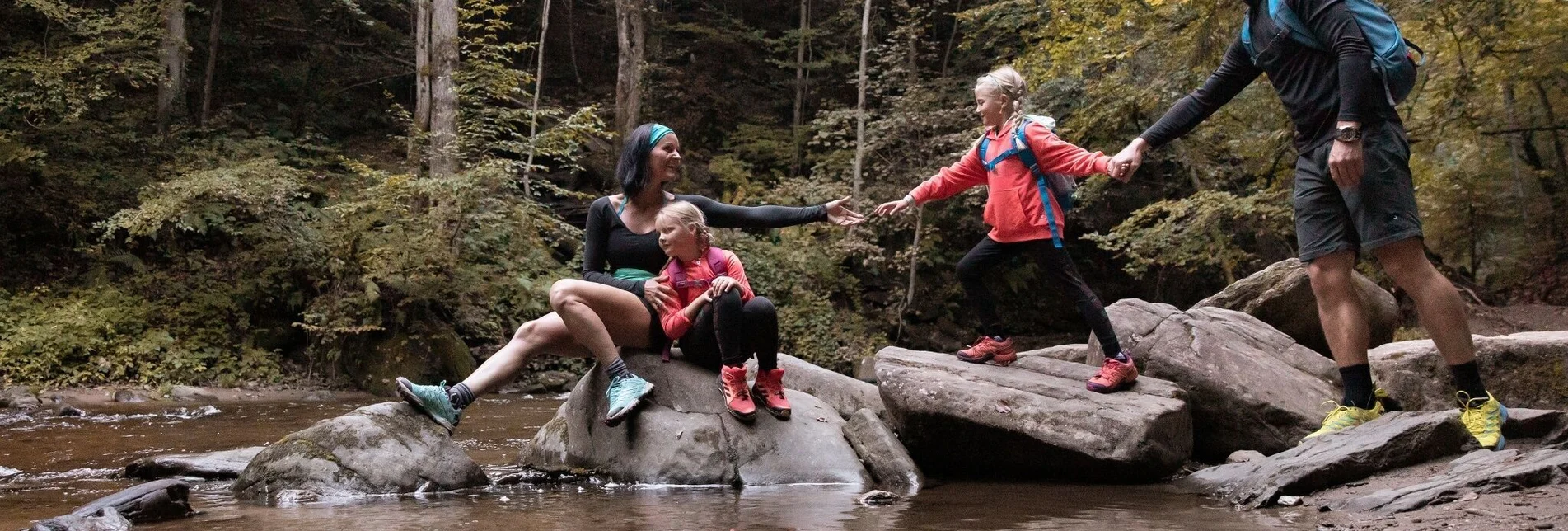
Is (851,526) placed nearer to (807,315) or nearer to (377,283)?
(377,283)

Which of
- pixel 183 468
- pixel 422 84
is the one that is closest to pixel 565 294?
pixel 183 468

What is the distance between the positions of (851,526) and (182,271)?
42.1 ft

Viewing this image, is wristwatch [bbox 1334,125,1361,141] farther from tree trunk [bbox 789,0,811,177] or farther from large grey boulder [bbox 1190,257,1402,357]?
tree trunk [bbox 789,0,811,177]

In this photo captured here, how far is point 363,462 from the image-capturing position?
467 centimetres

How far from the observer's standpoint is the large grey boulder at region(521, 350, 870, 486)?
194 inches

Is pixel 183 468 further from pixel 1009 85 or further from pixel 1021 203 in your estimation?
pixel 1009 85

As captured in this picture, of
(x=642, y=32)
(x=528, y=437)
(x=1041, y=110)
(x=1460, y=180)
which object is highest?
(x=642, y=32)

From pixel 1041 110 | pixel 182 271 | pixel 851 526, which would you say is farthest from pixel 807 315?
pixel 851 526

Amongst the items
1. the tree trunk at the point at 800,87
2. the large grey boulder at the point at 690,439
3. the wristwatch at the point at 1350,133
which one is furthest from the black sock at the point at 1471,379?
the tree trunk at the point at 800,87

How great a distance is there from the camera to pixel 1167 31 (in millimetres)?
11391

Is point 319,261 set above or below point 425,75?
below

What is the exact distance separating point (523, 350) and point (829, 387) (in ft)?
6.22

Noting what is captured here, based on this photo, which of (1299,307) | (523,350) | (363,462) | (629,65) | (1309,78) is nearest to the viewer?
(1309,78)

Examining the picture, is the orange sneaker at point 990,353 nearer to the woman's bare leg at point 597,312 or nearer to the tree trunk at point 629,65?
the woman's bare leg at point 597,312
